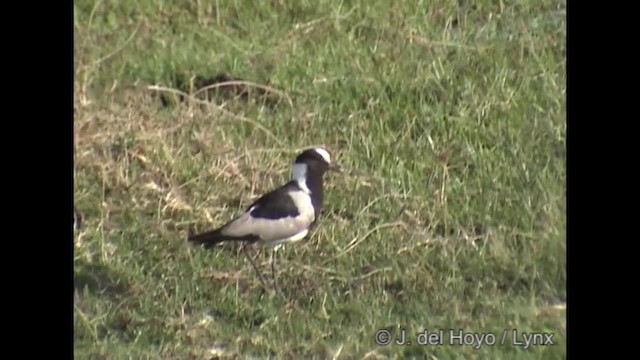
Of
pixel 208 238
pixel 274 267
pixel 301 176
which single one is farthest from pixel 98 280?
pixel 301 176

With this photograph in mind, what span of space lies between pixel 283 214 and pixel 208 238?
0.30m

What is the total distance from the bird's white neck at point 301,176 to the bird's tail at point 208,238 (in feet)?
1.07

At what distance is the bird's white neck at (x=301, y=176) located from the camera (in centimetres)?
536

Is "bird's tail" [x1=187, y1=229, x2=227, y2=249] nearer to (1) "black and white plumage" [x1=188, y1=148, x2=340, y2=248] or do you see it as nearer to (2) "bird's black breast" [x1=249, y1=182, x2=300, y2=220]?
(1) "black and white plumage" [x1=188, y1=148, x2=340, y2=248]

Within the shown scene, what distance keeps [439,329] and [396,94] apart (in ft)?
3.43

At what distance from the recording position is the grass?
5.25 metres

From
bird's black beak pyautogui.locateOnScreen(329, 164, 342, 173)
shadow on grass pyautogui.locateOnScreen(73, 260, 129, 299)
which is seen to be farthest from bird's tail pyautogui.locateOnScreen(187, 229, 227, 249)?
bird's black beak pyautogui.locateOnScreen(329, 164, 342, 173)

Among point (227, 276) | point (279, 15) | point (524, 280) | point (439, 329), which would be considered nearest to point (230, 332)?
point (227, 276)

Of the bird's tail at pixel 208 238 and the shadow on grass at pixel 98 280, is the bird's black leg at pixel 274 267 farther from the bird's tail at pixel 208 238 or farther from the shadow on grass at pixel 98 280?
the shadow on grass at pixel 98 280

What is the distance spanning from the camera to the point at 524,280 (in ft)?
17.5

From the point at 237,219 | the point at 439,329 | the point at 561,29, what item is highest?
the point at 561,29

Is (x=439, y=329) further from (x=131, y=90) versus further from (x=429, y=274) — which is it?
(x=131, y=90)

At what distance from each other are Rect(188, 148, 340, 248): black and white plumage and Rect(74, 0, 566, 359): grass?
0.28 ft
